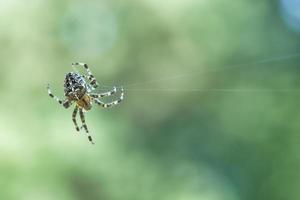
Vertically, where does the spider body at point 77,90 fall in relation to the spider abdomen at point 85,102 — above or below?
below

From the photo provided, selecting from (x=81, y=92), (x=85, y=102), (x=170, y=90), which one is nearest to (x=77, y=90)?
(x=81, y=92)

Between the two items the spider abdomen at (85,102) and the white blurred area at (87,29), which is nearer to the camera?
the spider abdomen at (85,102)

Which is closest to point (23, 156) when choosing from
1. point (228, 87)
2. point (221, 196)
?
point (221, 196)

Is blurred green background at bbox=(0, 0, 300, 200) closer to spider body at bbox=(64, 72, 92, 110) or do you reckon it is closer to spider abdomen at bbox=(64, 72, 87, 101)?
spider body at bbox=(64, 72, 92, 110)

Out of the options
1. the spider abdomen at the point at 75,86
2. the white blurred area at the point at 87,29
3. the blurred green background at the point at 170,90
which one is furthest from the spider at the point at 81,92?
the white blurred area at the point at 87,29

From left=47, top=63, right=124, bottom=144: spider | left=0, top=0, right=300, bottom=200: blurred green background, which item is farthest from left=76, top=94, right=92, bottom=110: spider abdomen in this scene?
left=0, top=0, right=300, bottom=200: blurred green background

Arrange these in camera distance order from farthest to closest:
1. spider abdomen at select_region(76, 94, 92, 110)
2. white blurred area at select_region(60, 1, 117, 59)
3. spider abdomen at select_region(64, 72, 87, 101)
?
white blurred area at select_region(60, 1, 117, 59) < spider abdomen at select_region(76, 94, 92, 110) < spider abdomen at select_region(64, 72, 87, 101)

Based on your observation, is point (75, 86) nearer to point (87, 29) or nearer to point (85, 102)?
point (85, 102)

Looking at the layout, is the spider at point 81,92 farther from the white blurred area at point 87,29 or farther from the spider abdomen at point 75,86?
the white blurred area at point 87,29

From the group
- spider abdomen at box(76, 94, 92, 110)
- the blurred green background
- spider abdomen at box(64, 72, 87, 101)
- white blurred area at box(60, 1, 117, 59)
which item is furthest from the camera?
white blurred area at box(60, 1, 117, 59)
